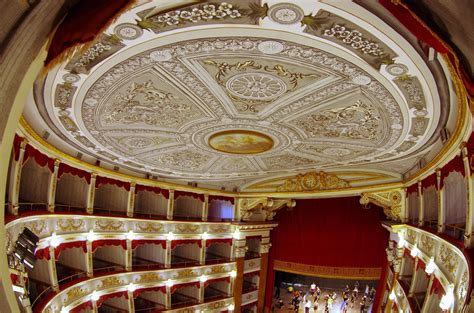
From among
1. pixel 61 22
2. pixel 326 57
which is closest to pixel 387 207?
pixel 326 57

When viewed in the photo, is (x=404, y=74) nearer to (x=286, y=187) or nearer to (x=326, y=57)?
(x=326, y=57)

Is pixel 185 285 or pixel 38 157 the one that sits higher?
pixel 38 157

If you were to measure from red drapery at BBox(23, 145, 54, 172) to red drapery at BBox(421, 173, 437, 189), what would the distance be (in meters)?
10.4

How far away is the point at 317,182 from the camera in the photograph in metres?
15.6

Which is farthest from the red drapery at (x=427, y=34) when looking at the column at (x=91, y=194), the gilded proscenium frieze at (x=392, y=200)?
the column at (x=91, y=194)

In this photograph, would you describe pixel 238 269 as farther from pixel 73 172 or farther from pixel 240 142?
pixel 240 142

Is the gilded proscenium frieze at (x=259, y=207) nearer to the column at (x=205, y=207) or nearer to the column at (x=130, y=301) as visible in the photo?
the column at (x=205, y=207)

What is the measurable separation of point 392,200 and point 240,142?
723cm

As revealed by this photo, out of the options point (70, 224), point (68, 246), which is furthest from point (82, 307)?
point (70, 224)

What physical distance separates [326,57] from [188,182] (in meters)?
13.9

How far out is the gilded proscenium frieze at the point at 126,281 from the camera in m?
11.2

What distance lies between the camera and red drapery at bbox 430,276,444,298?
679 cm

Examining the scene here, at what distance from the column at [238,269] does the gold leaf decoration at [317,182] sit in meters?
5.57

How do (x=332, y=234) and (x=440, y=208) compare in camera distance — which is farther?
(x=332, y=234)
